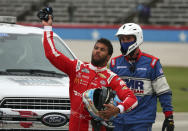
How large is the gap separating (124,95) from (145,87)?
1.00 metres

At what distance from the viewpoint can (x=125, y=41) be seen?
619 cm

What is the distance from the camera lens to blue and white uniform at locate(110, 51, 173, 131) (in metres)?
6.14

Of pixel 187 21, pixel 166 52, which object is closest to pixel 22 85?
pixel 166 52

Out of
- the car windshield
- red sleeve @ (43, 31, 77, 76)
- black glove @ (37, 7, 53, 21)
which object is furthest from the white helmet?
the car windshield

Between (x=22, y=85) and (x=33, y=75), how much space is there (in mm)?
587

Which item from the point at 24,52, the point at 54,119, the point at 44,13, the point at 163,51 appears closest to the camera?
the point at 44,13

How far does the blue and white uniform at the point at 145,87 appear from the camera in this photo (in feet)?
20.2

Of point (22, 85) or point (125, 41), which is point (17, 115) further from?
point (125, 41)

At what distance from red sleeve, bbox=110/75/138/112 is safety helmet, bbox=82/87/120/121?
124 mm

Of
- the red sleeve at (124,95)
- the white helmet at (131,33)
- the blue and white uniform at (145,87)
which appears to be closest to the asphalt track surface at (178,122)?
the blue and white uniform at (145,87)

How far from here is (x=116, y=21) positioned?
28.9 meters

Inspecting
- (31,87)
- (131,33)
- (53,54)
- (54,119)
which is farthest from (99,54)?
(31,87)

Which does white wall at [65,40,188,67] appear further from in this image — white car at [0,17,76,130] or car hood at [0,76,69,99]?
car hood at [0,76,69,99]

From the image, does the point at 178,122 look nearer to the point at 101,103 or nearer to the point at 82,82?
the point at 82,82
